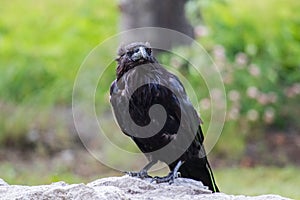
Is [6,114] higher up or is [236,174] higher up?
[6,114]

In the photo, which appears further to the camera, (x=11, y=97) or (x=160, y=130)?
(x=11, y=97)

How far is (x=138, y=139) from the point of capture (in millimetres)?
4949

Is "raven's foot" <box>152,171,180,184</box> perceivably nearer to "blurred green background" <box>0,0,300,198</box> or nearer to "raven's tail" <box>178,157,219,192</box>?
"raven's tail" <box>178,157,219,192</box>

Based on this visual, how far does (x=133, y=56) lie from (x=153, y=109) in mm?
338

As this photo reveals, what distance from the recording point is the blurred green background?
379 inches

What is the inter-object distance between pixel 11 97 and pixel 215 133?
10.9 ft

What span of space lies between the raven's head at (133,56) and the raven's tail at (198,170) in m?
0.75

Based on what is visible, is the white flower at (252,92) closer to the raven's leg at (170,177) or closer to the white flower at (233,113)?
the white flower at (233,113)

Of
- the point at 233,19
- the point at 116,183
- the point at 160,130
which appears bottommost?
the point at 116,183

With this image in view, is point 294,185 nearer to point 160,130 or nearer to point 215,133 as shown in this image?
point 215,133

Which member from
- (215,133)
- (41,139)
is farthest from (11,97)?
(215,133)

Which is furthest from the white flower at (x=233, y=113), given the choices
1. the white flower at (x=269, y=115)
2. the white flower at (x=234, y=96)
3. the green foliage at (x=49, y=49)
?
the green foliage at (x=49, y=49)

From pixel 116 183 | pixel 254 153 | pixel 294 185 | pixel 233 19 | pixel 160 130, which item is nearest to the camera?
pixel 116 183

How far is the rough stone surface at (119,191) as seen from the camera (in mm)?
3924
